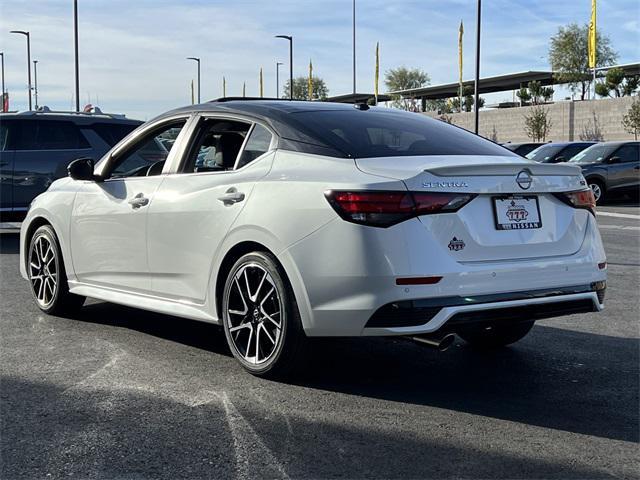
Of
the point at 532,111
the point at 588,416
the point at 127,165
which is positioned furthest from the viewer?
the point at 532,111

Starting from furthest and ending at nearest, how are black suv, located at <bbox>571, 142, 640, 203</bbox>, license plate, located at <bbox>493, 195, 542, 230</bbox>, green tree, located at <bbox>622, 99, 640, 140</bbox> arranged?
green tree, located at <bbox>622, 99, 640, 140</bbox>
black suv, located at <bbox>571, 142, 640, 203</bbox>
license plate, located at <bbox>493, 195, 542, 230</bbox>

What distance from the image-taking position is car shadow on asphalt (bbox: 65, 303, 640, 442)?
4.30m

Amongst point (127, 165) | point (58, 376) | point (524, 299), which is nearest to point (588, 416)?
point (524, 299)

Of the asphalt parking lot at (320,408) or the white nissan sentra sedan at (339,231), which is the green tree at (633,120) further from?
the white nissan sentra sedan at (339,231)

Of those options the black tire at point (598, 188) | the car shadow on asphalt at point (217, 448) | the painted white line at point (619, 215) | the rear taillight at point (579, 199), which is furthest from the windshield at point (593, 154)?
the car shadow on asphalt at point (217, 448)

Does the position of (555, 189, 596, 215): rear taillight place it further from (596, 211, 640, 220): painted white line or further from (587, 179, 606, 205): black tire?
(587, 179, 606, 205): black tire

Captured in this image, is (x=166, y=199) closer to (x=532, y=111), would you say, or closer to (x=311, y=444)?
(x=311, y=444)

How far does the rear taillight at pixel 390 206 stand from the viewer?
4184 mm

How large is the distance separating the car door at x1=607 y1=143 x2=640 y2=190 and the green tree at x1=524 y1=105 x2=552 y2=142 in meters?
32.2

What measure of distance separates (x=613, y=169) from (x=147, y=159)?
58.3 feet

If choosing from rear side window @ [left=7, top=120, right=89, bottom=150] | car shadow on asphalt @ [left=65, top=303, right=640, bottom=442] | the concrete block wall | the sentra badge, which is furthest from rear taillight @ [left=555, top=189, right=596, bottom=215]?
the concrete block wall

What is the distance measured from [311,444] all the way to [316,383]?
103 centimetres

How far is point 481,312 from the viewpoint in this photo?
4.29 metres

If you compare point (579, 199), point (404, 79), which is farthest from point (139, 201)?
point (404, 79)
